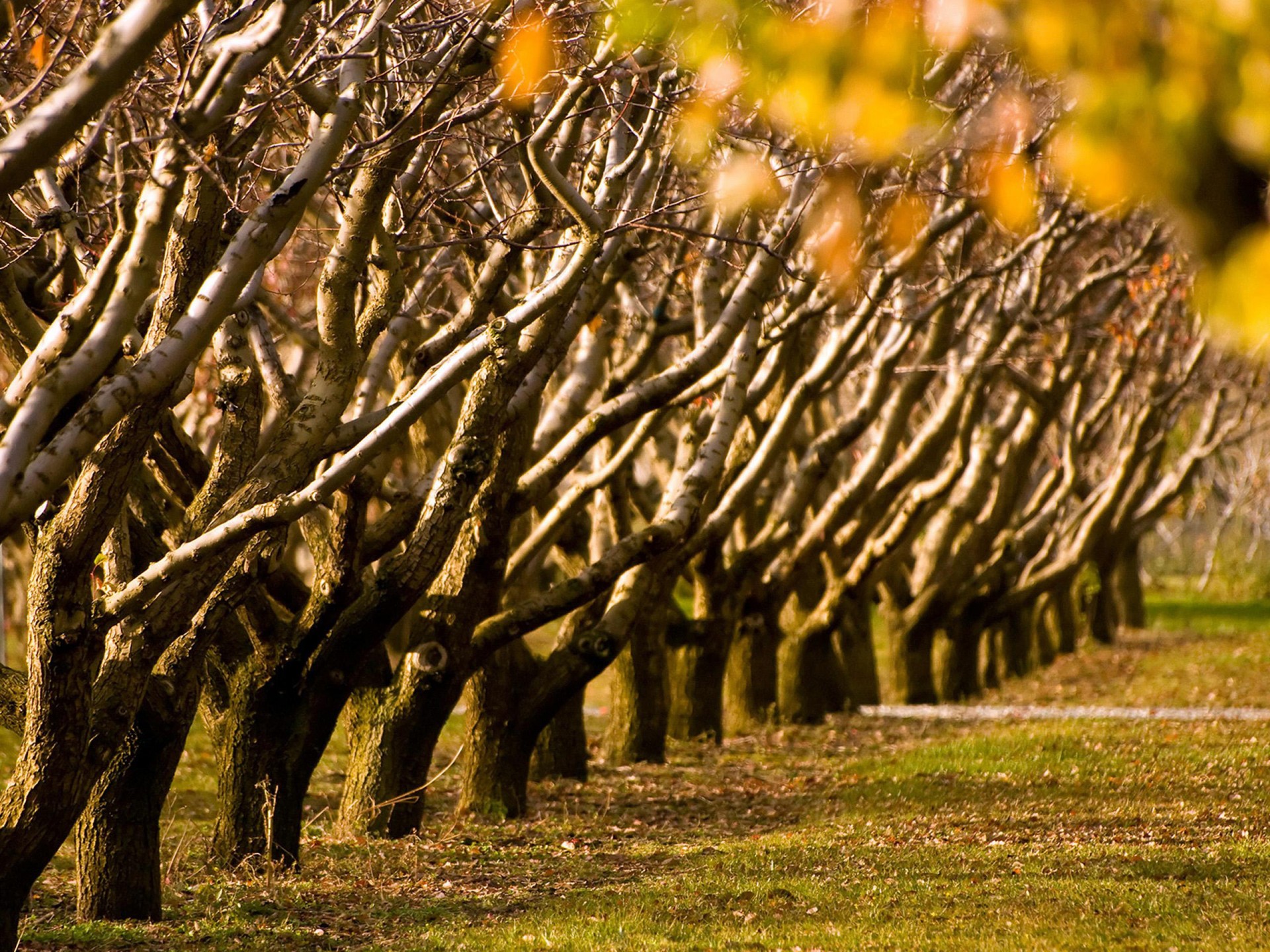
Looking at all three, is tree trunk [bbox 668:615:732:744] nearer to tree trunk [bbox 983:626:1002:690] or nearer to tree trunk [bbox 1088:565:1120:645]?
tree trunk [bbox 983:626:1002:690]

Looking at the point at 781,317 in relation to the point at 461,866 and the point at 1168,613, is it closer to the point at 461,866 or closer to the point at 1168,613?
the point at 461,866

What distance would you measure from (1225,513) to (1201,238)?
154 feet

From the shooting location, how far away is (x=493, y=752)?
1134 cm

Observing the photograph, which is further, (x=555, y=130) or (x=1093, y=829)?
(x=1093, y=829)

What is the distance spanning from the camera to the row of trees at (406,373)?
6242 mm

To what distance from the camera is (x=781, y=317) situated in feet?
41.8

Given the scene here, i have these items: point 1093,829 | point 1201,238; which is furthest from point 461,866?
point 1201,238

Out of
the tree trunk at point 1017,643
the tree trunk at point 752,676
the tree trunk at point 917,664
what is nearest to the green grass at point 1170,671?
the tree trunk at point 1017,643

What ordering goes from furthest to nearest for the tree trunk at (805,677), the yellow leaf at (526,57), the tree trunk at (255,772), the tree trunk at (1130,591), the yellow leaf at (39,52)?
the tree trunk at (1130,591) → the tree trunk at (805,677) → the tree trunk at (255,772) → the yellow leaf at (526,57) → the yellow leaf at (39,52)

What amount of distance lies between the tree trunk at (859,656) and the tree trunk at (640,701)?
6534 millimetres

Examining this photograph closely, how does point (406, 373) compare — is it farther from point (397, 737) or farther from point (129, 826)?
point (129, 826)

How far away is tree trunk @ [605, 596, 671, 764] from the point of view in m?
14.6

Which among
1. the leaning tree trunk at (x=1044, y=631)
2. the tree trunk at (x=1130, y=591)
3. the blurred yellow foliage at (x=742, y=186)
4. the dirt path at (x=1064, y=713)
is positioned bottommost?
the dirt path at (x=1064, y=713)

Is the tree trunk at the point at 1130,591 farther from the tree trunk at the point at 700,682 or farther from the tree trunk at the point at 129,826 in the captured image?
the tree trunk at the point at 129,826
